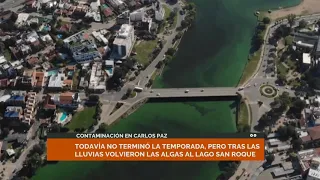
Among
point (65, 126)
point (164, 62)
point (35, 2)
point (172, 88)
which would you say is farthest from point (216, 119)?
point (35, 2)

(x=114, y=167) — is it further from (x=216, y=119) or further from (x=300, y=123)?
(x=300, y=123)

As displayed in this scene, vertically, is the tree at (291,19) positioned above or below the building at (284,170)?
above

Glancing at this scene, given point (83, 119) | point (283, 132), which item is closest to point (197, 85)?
point (283, 132)

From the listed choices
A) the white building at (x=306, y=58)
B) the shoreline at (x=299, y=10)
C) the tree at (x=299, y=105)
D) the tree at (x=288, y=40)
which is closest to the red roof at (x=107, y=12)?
the shoreline at (x=299, y=10)

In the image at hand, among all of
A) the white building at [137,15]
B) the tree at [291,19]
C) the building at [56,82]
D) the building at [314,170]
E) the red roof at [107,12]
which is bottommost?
the building at [56,82]

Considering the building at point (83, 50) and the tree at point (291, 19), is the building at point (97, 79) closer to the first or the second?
the building at point (83, 50)

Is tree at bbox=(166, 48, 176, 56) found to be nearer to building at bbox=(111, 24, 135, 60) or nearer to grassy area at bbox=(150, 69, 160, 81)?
grassy area at bbox=(150, 69, 160, 81)

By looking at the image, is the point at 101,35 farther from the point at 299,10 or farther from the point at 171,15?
the point at 299,10
